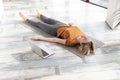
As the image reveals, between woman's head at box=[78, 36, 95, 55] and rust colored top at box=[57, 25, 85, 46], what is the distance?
130mm

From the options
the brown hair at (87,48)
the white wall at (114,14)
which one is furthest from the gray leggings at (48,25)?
the white wall at (114,14)

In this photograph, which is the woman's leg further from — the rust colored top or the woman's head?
the woman's head

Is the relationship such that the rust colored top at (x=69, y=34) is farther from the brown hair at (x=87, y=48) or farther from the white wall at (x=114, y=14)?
the white wall at (x=114, y=14)

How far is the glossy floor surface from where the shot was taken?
2.24 m

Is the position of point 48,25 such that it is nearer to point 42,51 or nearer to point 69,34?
point 69,34

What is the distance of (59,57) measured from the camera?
2566mm

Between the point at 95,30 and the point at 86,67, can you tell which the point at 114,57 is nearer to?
the point at 86,67

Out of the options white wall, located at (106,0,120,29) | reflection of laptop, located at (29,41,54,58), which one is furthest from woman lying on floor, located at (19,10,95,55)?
white wall, located at (106,0,120,29)

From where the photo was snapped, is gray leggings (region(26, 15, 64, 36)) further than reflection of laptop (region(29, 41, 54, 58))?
Yes

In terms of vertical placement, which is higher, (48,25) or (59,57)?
(48,25)

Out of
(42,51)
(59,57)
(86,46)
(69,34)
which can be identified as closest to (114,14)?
(69,34)

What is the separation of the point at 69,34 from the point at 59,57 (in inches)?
15.3

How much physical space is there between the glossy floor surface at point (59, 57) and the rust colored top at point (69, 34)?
0.14m

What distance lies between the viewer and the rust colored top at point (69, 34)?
274 cm
